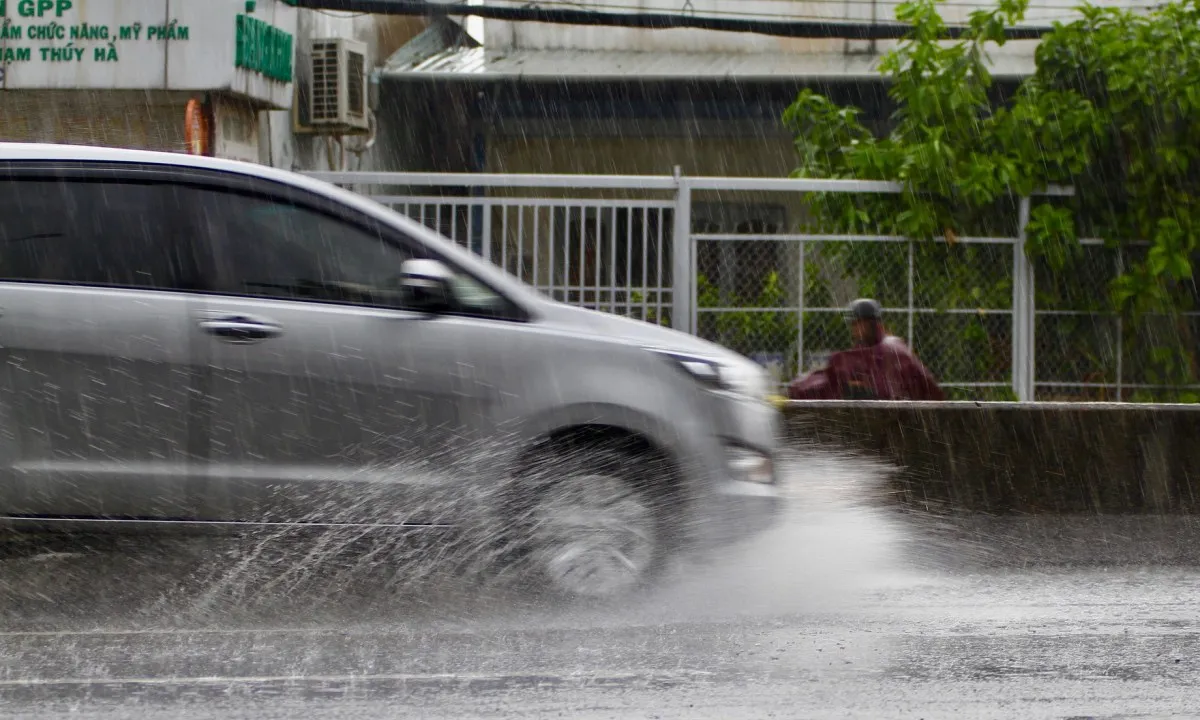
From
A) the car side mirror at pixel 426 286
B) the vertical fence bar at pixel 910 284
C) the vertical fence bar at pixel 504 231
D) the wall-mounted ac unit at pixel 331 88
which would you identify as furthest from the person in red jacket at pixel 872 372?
the wall-mounted ac unit at pixel 331 88

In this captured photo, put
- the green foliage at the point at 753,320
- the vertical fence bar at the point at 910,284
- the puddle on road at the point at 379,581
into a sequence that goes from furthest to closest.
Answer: the vertical fence bar at the point at 910,284
the green foliage at the point at 753,320
the puddle on road at the point at 379,581

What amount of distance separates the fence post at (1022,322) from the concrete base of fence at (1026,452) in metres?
2.04

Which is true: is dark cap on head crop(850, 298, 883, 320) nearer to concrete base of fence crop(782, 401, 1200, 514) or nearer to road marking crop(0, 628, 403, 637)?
concrete base of fence crop(782, 401, 1200, 514)

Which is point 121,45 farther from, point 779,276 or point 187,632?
point 187,632

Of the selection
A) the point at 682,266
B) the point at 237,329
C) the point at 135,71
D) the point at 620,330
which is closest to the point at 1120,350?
the point at 682,266

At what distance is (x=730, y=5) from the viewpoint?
64.8 feet

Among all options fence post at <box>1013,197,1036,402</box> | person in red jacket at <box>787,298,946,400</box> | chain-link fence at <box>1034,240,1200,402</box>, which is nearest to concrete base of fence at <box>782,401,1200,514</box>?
person in red jacket at <box>787,298,946,400</box>

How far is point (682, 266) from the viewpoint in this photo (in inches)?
382

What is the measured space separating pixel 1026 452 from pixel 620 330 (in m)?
3.13

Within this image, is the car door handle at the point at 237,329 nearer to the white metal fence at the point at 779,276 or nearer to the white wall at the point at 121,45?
the white metal fence at the point at 779,276

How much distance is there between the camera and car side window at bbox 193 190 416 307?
5.72 metres

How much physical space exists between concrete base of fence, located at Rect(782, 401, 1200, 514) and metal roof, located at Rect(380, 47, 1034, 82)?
9031mm

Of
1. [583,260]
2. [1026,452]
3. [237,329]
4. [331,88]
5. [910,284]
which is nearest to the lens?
[237,329]

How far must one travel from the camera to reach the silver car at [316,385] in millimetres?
5480
